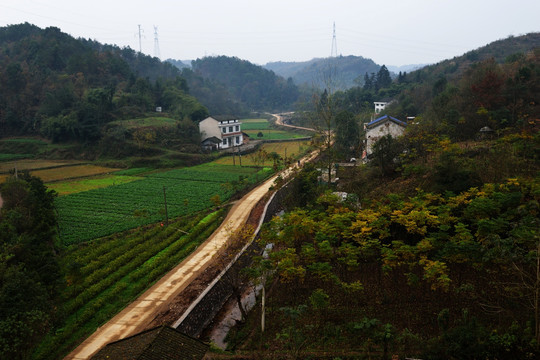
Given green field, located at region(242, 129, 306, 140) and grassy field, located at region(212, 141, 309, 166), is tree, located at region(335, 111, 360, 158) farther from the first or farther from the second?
green field, located at region(242, 129, 306, 140)

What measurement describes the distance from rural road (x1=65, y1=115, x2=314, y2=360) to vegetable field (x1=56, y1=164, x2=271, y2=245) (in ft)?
17.3

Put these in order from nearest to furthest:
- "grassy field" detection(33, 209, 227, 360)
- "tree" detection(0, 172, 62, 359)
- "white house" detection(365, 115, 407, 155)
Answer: "tree" detection(0, 172, 62, 359), "grassy field" detection(33, 209, 227, 360), "white house" detection(365, 115, 407, 155)

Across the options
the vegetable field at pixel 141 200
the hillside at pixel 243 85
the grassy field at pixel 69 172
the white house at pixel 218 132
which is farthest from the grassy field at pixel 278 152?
Result: the hillside at pixel 243 85

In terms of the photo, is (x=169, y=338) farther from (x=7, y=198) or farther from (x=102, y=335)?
(x=7, y=198)

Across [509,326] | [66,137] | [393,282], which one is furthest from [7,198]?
[66,137]

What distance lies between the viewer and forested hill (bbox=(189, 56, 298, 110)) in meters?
110

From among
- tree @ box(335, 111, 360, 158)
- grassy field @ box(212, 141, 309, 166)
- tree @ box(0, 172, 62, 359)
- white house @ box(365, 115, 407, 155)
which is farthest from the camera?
grassy field @ box(212, 141, 309, 166)

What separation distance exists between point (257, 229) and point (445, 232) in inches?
439

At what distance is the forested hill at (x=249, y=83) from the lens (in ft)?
361

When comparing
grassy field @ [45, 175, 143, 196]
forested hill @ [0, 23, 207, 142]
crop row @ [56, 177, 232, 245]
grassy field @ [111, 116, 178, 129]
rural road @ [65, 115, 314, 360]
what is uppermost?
forested hill @ [0, 23, 207, 142]

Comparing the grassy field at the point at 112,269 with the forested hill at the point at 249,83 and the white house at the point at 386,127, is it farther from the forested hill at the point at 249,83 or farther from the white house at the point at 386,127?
the forested hill at the point at 249,83

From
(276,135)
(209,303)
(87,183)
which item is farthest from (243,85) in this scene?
(209,303)

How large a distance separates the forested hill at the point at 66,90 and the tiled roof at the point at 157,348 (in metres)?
42.2

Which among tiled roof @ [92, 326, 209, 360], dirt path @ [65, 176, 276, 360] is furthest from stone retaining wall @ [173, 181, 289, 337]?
tiled roof @ [92, 326, 209, 360]
